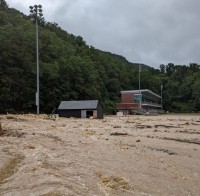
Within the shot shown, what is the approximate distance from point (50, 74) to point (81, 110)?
82.8ft

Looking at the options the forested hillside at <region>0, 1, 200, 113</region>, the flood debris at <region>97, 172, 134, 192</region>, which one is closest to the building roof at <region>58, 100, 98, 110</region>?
the forested hillside at <region>0, 1, 200, 113</region>

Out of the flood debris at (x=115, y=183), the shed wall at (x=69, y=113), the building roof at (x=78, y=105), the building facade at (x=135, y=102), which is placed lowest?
the flood debris at (x=115, y=183)

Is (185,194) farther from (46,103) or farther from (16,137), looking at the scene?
(46,103)

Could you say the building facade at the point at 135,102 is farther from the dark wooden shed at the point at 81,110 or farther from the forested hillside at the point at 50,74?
the dark wooden shed at the point at 81,110

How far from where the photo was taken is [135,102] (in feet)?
370

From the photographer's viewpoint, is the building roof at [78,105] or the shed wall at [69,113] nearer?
the building roof at [78,105]

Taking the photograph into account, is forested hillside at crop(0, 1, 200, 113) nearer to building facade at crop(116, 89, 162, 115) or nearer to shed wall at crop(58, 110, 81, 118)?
building facade at crop(116, 89, 162, 115)

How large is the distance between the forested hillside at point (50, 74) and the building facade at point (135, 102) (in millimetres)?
2649

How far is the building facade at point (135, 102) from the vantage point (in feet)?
353

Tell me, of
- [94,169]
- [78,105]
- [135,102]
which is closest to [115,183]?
[94,169]

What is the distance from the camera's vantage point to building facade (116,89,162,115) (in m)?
108

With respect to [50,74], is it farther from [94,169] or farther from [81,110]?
[94,169]

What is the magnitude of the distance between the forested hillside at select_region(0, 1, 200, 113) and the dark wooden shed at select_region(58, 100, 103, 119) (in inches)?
602

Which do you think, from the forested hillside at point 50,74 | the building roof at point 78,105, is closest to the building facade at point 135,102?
the forested hillside at point 50,74
